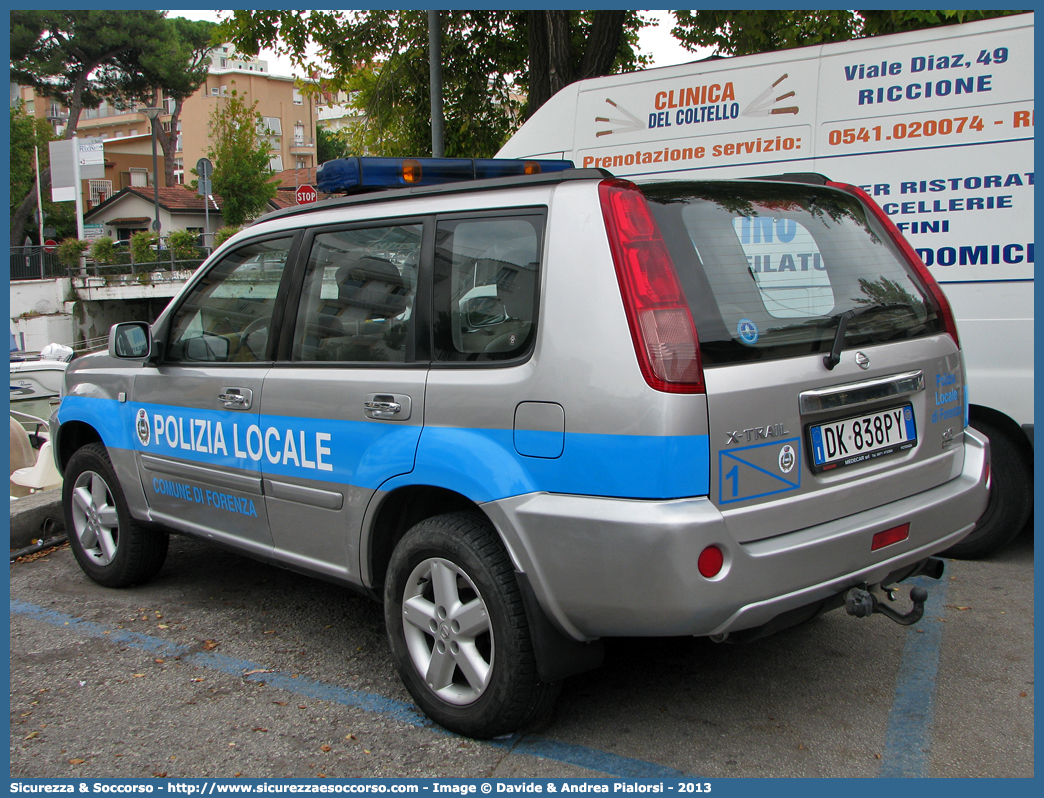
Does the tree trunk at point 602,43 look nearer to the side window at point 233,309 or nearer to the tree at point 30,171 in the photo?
the side window at point 233,309

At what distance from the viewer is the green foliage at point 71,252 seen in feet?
137

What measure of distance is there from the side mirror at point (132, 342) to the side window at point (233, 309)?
0.11 m

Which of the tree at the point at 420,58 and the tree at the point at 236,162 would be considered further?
the tree at the point at 236,162

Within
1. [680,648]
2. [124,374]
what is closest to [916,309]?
[680,648]

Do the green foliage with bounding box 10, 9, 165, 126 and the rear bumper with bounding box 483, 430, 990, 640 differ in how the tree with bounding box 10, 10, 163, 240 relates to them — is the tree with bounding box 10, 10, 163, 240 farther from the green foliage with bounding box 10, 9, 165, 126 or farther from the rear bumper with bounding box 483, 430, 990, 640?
the rear bumper with bounding box 483, 430, 990, 640

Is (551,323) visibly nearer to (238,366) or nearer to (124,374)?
(238,366)

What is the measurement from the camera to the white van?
4805 millimetres

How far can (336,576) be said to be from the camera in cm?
360

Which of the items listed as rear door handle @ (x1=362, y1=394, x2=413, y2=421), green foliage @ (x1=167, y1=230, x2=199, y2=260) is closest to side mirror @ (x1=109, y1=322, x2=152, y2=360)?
rear door handle @ (x1=362, y1=394, x2=413, y2=421)

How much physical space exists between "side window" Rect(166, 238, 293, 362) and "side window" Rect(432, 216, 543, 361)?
1001mm

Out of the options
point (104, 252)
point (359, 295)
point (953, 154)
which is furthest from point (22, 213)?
point (953, 154)

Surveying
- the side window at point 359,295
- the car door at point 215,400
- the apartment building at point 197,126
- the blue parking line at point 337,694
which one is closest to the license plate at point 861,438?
the blue parking line at point 337,694

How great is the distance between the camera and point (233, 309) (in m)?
4.17

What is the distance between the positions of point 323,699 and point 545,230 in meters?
1.94
